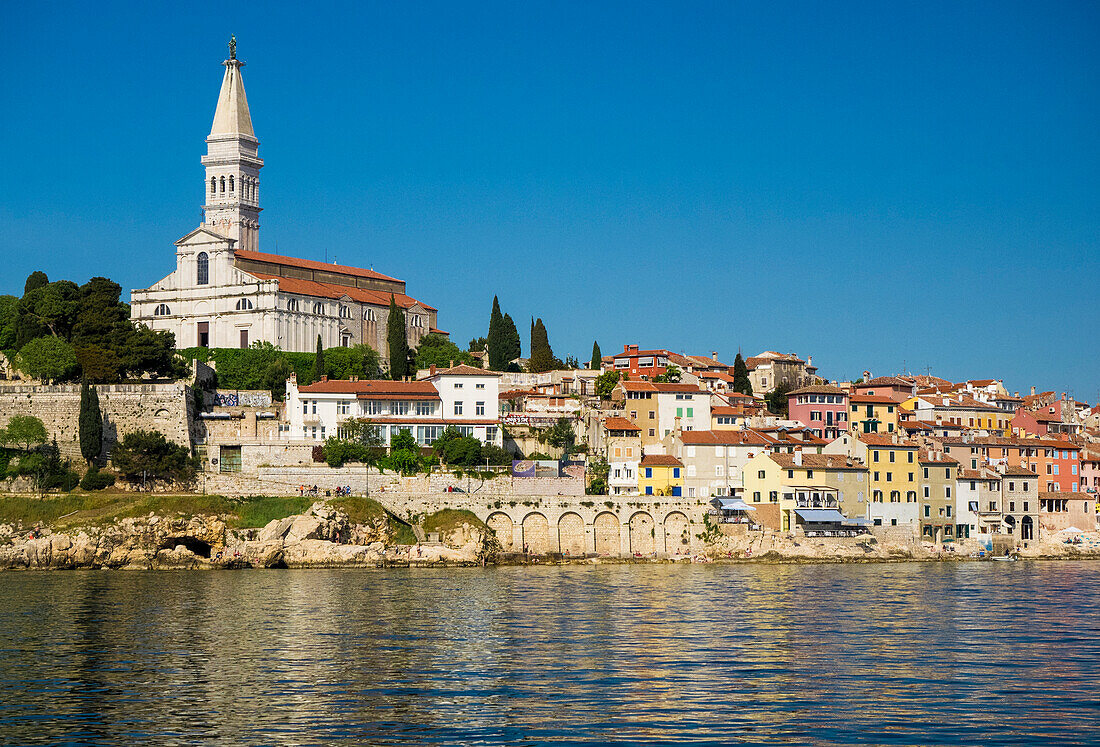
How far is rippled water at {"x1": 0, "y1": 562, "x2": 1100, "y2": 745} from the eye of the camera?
2439cm

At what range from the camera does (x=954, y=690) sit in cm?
2819

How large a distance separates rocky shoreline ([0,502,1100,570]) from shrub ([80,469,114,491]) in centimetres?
456

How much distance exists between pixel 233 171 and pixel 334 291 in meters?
15.9

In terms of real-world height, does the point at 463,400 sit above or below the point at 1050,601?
above

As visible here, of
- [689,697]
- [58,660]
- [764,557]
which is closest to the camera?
[689,697]

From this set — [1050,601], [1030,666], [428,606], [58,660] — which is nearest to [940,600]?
[1050,601]

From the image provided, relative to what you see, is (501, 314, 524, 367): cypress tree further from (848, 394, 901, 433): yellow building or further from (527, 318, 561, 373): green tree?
(848, 394, 901, 433): yellow building

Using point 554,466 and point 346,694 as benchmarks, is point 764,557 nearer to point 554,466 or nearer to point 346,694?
point 554,466

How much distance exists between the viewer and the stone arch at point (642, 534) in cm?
6069

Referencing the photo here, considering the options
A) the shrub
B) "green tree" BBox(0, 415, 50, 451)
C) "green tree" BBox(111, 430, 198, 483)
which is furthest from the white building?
"green tree" BBox(0, 415, 50, 451)

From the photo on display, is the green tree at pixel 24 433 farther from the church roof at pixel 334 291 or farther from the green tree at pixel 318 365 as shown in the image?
the church roof at pixel 334 291

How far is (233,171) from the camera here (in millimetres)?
100500

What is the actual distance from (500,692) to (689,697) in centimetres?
397

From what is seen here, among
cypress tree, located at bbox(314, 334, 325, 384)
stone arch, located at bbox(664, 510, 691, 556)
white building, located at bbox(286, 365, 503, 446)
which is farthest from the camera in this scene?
cypress tree, located at bbox(314, 334, 325, 384)
